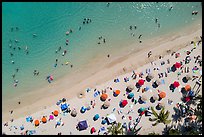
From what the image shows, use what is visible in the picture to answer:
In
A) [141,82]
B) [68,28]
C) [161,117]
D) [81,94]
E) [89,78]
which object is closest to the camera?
[161,117]

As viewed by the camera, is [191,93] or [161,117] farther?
[191,93]

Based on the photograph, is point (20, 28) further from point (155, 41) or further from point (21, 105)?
point (155, 41)

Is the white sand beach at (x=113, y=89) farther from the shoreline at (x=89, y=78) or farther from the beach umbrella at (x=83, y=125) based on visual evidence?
the beach umbrella at (x=83, y=125)

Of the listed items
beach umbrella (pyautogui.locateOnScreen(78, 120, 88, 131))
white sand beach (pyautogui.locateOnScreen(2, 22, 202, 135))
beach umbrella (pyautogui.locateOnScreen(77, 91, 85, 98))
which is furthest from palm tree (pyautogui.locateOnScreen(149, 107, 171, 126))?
beach umbrella (pyautogui.locateOnScreen(77, 91, 85, 98))

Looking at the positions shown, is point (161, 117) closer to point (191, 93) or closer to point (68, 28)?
point (191, 93)

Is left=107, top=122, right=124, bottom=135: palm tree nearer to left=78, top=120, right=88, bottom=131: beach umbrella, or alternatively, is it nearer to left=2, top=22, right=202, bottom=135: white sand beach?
left=2, top=22, right=202, bottom=135: white sand beach

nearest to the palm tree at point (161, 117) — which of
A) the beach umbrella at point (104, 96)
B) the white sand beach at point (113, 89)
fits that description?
the white sand beach at point (113, 89)

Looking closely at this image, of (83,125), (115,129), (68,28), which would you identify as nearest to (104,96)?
(83,125)

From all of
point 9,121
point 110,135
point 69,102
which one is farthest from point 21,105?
point 110,135

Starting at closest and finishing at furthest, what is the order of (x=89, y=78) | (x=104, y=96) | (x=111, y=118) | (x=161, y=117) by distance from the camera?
(x=161, y=117), (x=111, y=118), (x=104, y=96), (x=89, y=78)
